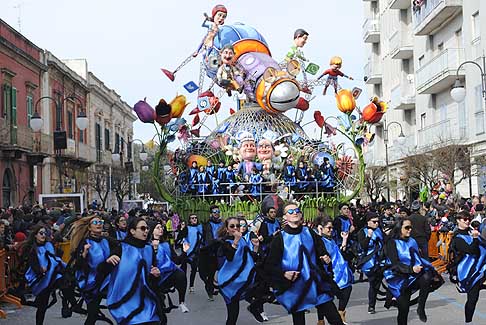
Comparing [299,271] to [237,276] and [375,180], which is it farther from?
[375,180]

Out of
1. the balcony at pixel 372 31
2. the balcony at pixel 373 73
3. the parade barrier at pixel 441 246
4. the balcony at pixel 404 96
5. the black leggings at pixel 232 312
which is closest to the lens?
the black leggings at pixel 232 312

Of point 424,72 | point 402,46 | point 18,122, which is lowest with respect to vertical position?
point 18,122

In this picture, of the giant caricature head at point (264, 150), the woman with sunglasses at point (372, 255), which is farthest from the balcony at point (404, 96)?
the woman with sunglasses at point (372, 255)

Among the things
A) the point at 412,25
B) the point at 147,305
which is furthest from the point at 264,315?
the point at 412,25

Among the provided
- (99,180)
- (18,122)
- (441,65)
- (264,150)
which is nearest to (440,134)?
(441,65)

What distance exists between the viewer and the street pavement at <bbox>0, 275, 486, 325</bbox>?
425 inches

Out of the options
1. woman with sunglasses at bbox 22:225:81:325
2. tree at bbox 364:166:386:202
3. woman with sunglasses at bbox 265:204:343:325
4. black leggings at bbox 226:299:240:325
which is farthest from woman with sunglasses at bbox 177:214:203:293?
tree at bbox 364:166:386:202

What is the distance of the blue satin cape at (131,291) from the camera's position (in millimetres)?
7703

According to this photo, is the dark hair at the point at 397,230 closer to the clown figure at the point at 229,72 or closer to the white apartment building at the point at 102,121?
the clown figure at the point at 229,72

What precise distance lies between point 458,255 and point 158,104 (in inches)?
536

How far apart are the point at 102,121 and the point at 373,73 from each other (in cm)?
2072

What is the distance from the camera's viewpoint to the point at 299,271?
7969 millimetres

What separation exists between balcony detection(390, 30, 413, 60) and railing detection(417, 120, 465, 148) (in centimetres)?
523

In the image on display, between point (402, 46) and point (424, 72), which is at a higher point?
point (402, 46)
